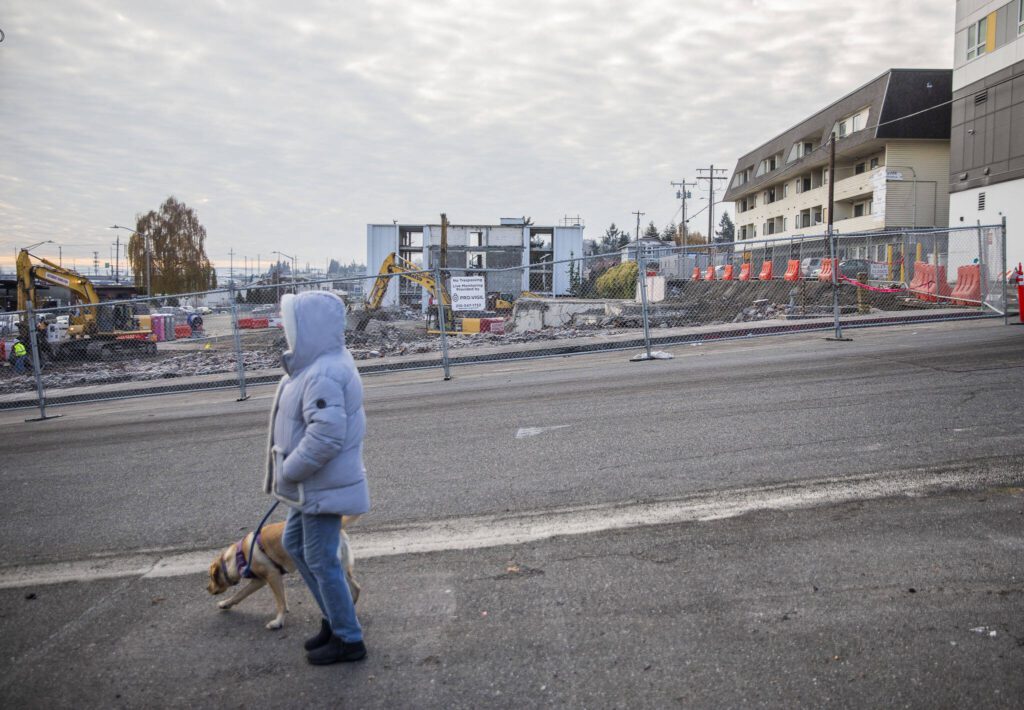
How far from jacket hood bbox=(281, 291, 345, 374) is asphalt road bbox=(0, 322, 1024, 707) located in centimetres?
142

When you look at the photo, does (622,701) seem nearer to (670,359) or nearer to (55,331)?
(670,359)

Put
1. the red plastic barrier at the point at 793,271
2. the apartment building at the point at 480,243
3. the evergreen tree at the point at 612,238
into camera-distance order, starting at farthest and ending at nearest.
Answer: the evergreen tree at the point at 612,238
the apartment building at the point at 480,243
the red plastic barrier at the point at 793,271

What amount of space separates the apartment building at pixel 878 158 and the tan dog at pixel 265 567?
45423mm

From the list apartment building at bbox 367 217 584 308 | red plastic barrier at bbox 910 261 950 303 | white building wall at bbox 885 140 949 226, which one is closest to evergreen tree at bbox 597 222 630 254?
apartment building at bbox 367 217 584 308

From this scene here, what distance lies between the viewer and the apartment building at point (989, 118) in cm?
3095

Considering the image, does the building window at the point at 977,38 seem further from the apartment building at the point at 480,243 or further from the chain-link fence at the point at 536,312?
the apartment building at the point at 480,243

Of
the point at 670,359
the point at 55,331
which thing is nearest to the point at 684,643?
the point at 670,359

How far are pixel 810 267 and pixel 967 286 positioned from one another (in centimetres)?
653

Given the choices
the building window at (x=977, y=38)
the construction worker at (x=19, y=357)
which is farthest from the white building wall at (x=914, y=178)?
the construction worker at (x=19, y=357)

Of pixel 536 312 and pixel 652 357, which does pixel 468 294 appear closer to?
pixel 652 357

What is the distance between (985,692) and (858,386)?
241 inches

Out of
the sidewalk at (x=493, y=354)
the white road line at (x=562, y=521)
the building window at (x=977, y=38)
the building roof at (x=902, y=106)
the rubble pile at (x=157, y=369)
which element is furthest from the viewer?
the building roof at (x=902, y=106)

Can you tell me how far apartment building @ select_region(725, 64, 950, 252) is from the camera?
136 feet

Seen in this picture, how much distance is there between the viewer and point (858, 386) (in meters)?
8.48
